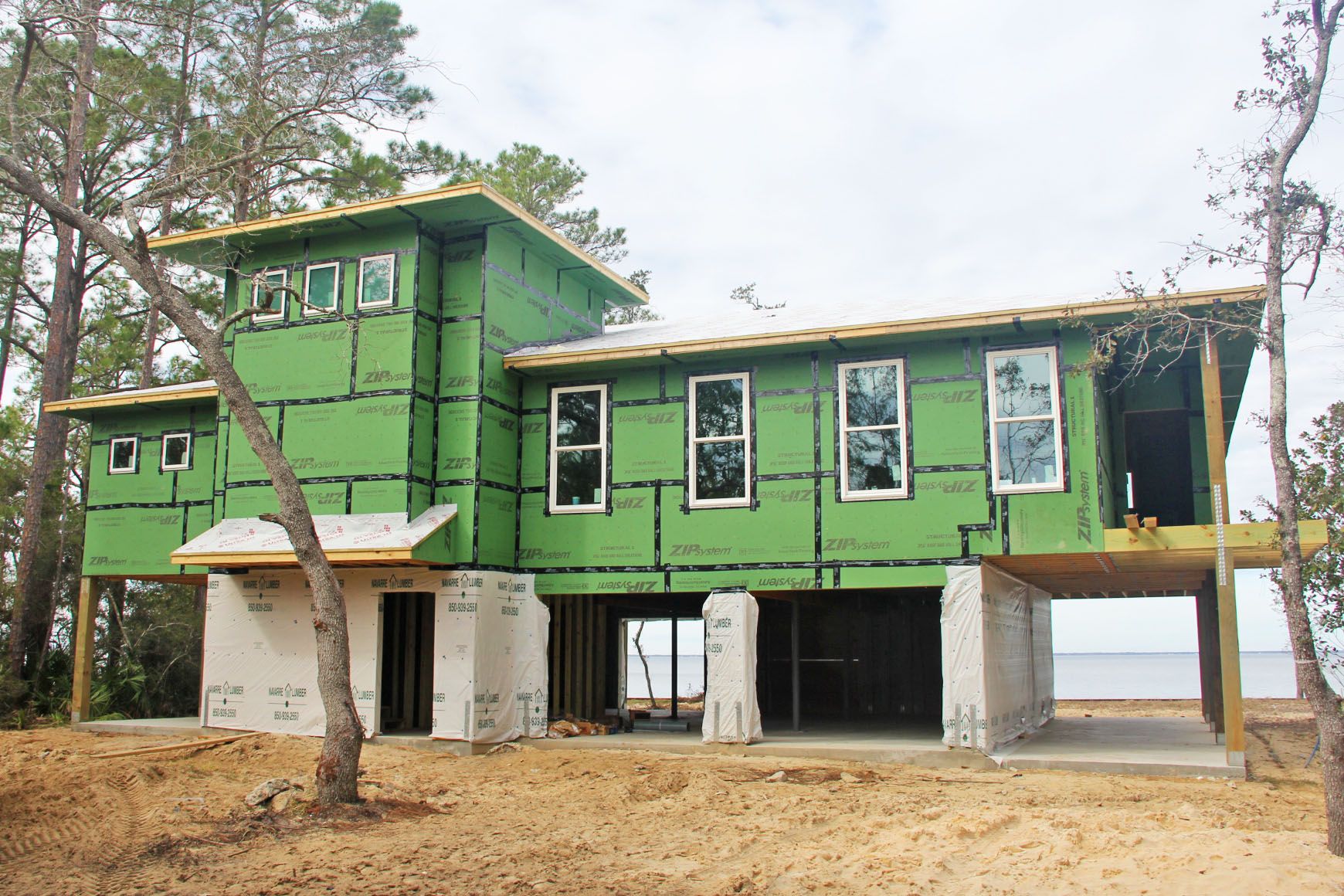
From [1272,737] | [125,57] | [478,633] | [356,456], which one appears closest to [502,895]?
[478,633]

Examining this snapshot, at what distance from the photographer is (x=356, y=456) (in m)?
14.7

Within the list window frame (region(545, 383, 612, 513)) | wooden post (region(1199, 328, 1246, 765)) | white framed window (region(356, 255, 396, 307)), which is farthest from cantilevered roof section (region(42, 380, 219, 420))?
wooden post (region(1199, 328, 1246, 765))

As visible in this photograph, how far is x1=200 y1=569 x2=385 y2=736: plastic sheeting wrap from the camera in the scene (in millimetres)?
14562

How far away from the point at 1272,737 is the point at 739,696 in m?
9.35

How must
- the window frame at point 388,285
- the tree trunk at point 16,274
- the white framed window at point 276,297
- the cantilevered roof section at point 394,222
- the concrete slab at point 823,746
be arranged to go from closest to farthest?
the concrete slab at point 823,746, the cantilevered roof section at point 394,222, the window frame at point 388,285, the white framed window at point 276,297, the tree trunk at point 16,274

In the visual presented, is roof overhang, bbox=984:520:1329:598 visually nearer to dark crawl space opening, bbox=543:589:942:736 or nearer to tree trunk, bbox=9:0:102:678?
dark crawl space opening, bbox=543:589:942:736

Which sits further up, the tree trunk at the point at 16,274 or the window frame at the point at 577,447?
the tree trunk at the point at 16,274

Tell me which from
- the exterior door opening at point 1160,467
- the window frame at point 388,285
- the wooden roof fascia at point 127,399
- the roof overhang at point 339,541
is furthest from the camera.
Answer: the wooden roof fascia at point 127,399

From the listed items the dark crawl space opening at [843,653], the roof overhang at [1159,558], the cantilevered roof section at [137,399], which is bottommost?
the dark crawl space opening at [843,653]

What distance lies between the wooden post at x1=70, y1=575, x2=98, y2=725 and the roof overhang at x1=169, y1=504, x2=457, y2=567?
13.9 ft

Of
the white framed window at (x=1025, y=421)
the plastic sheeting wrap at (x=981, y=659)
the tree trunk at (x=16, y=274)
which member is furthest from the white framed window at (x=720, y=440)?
the tree trunk at (x=16, y=274)

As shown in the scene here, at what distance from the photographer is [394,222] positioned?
15.1m

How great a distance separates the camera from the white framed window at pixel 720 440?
14.6 m

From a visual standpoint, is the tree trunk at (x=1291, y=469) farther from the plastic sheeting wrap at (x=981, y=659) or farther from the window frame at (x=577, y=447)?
the window frame at (x=577, y=447)
